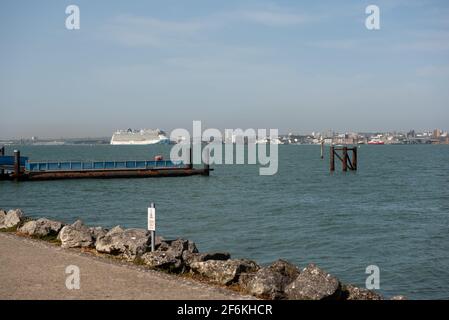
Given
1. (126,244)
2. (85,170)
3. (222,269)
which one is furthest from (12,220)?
(85,170)

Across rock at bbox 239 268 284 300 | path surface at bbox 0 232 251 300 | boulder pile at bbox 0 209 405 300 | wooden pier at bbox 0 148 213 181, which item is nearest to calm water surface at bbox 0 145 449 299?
wooden pier at bbox 0 148 213 181

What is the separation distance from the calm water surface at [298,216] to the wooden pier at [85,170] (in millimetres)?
1067

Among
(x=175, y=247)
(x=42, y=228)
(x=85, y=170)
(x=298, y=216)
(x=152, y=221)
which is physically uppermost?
(x=152, y=221)

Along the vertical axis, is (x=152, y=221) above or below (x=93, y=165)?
above

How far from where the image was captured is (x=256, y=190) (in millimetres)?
44500

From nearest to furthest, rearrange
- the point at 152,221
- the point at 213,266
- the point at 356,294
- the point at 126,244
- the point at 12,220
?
the point at 356,294, the point at 213,266, the point at 152,221, the point at 126,244, the point at 12,220

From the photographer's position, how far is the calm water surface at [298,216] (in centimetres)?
1745

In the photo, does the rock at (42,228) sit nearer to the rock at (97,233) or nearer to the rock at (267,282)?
the rock at (97,233)

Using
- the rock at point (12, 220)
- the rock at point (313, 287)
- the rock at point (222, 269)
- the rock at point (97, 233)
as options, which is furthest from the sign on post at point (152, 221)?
the rock at point (12, 220)

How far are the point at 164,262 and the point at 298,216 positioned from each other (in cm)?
1839

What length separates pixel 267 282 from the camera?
9.11 m

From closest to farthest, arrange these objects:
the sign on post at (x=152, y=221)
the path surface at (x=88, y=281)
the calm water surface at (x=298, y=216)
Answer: the path surface at (x=88, y=281) < the sign on post at (x=152, y=221) < the calm water surface at (x=298, y=216)

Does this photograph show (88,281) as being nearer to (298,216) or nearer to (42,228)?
(42,228)

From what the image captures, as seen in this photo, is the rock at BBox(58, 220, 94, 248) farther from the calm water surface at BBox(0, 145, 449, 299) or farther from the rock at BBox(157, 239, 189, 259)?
the calm water surface at BBox(0, 145, 449, 299)
